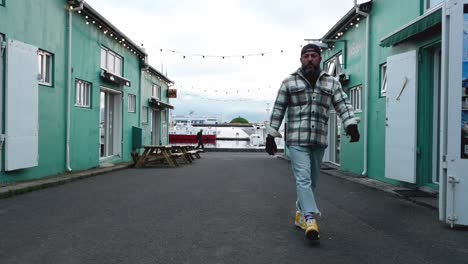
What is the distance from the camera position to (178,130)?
48625mm

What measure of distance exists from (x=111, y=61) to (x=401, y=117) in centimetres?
1126

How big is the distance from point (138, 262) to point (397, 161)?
6.36m

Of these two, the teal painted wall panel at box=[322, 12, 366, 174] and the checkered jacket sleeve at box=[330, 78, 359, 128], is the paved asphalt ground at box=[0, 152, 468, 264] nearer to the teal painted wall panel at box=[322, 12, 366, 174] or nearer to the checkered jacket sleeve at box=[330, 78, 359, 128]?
the checkered jacket sleeve at box=[330, 78, 359, 128]

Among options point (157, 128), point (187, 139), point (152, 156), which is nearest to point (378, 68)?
point (152, 156)

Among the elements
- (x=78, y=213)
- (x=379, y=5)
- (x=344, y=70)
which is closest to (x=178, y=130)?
(x=344, y=70)

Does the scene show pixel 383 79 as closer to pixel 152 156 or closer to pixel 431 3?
pixel 431 3

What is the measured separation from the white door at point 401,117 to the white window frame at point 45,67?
7.76 m

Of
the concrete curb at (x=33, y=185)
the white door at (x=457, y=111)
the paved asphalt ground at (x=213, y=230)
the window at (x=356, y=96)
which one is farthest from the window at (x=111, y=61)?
the white door at (x=457, y=111)

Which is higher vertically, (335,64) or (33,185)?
(335,64)

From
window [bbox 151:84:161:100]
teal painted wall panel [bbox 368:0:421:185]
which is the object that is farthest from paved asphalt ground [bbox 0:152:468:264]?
window [bbox 151:84:161:100]

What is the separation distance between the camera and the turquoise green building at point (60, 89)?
8.69 meters

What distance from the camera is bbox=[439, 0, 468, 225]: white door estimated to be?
16.5ft

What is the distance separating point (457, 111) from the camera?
5.04m

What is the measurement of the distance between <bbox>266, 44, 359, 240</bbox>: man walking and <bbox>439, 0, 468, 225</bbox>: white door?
1312 mm
